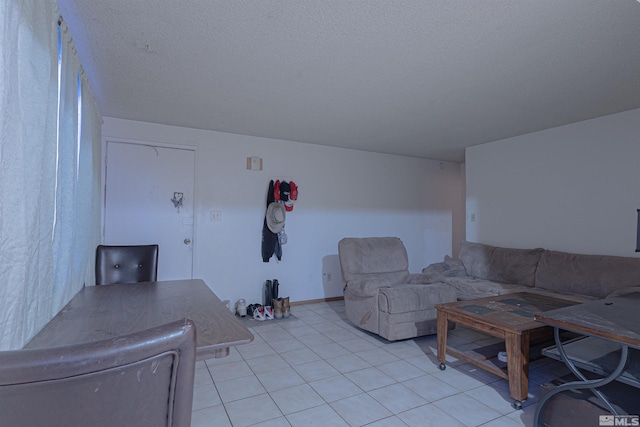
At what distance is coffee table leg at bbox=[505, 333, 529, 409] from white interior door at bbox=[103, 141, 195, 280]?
338 cm

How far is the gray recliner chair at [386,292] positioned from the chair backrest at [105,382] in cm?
270

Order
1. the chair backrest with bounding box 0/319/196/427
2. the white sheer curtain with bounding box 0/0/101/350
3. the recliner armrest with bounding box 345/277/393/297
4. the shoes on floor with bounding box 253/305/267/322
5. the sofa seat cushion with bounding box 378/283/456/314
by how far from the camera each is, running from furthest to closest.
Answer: the shoes on floor with bounding box 253/305/267/322 < the recliner armrest with bounding box 345/277/393/297 < the sofa seat cushion with bounding box 378/283/456/314 < the white sheer curtain with bounding box 0/0/101/350 < the chair backrest with bounding box 0/319/196/427

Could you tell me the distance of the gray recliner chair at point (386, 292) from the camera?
10.1 feet

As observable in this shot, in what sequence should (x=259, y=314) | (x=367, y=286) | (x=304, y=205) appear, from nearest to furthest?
(x=367, y=286) < (x=259, y=314) < (x=304, y=205)

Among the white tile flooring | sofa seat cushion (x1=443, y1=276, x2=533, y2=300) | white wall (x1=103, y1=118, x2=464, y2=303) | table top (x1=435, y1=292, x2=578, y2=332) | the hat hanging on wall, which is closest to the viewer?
the white tile flooring

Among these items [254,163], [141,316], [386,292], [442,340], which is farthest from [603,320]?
[254,163]

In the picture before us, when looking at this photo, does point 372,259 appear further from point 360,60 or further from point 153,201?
point 153,201

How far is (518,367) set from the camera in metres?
2.04

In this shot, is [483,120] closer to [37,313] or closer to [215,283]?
[215,283]

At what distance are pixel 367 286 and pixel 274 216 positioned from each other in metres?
1.62

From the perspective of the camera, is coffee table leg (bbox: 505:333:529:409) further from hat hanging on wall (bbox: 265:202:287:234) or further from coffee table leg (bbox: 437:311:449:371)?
hat hanging on wall (bbox: 265:202:287:234)

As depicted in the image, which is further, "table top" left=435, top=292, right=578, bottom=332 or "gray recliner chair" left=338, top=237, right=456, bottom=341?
"gray recliner chair" left=338, top=237, right=456, bottom=341

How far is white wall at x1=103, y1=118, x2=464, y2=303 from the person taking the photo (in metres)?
3.99

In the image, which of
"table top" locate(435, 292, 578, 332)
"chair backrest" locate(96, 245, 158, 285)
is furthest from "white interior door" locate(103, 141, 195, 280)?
"table top" locate(435, 292, 578, 332)
